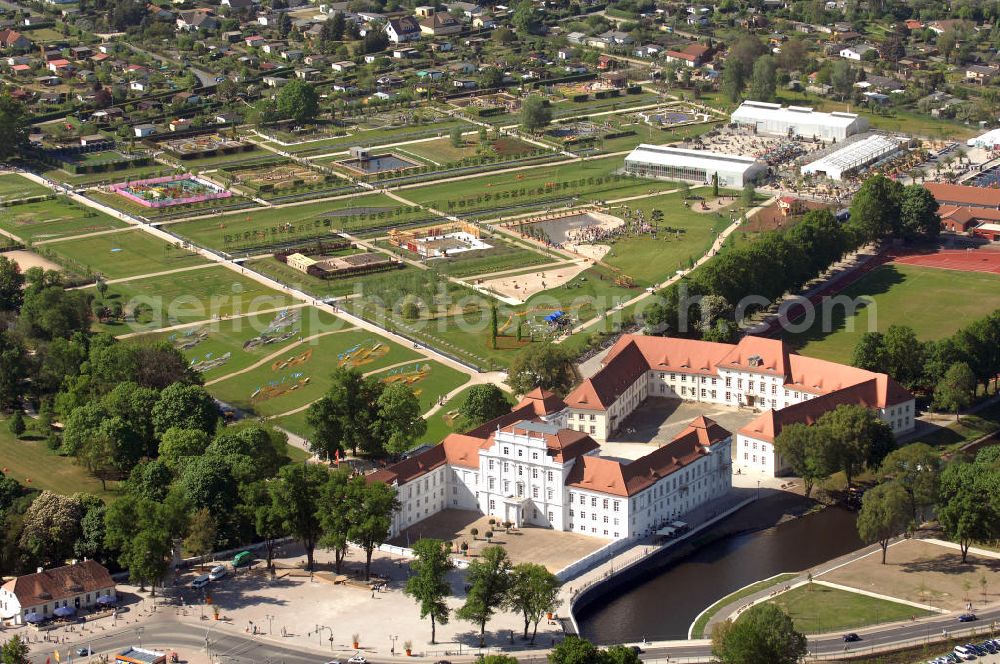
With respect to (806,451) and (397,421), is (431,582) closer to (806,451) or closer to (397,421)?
(397,421)

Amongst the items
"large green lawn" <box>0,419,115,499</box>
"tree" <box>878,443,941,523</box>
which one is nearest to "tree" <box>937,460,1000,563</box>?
"tree" <box>878,443,941,523</box>

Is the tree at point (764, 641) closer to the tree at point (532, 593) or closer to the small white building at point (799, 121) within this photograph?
the tree at point (532, 593)

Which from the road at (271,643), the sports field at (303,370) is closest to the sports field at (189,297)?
the sports field at (303,370)

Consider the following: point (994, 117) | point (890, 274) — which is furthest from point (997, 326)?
point (994, 117)

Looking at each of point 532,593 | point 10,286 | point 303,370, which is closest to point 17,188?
point 10,286

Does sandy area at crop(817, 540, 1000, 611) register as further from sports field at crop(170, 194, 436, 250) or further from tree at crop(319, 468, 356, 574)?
sports field at crop(170, 194, 436, 250)
